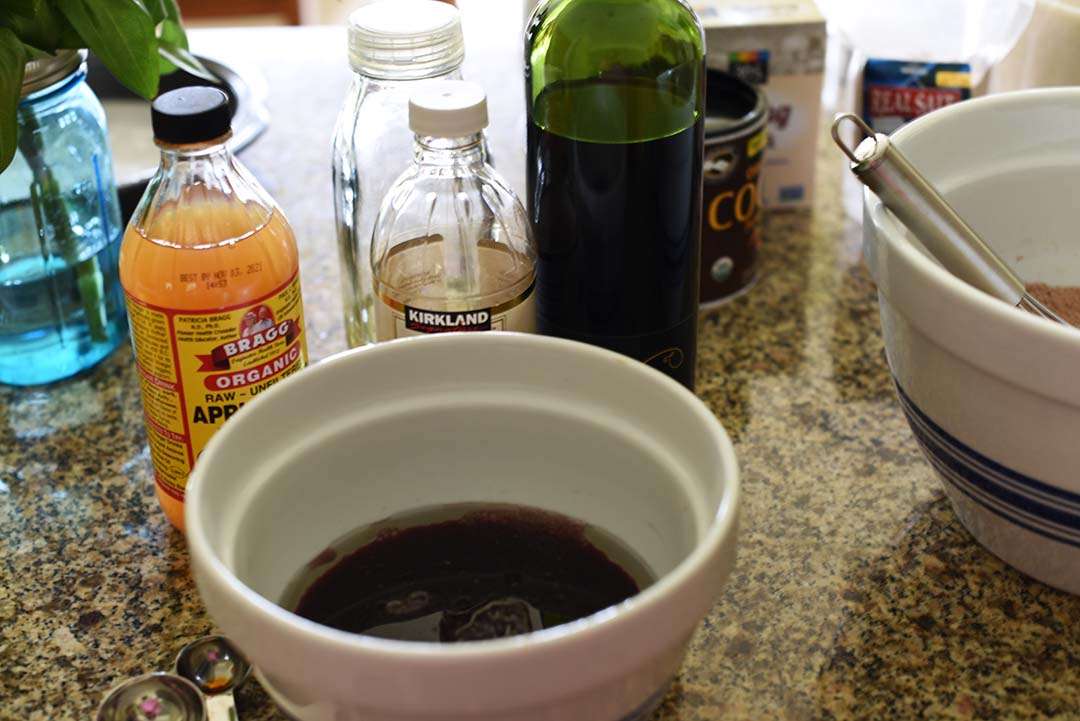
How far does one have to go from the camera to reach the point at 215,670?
675 millimetres

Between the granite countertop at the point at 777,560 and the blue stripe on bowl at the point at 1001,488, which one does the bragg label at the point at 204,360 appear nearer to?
the granite countertop at the point at 777,560

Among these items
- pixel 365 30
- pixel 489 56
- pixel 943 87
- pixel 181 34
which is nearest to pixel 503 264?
pixel 365 30

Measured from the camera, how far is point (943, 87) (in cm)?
107

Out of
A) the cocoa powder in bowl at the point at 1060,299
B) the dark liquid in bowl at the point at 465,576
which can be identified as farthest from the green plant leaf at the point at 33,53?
the cocoa powder in bowl at the point at 1060,299

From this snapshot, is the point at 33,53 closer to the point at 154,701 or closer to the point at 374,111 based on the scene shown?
the point at 374,111

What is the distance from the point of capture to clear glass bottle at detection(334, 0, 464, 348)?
77 centimetres

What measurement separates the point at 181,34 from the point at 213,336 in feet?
0.92

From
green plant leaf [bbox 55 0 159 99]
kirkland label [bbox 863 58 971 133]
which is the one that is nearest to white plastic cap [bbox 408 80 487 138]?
green plant leaf [bbox 55 0 159 99]

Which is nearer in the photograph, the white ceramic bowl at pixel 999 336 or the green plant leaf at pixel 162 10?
the white ceramic bowl at pixel 999 336

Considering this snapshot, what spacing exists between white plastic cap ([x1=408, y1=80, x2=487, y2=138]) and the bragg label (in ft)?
0.37

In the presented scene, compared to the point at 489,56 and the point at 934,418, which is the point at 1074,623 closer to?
the point at 934,418

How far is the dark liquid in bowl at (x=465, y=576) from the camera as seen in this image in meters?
0.60

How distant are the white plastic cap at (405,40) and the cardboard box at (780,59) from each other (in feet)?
0.90

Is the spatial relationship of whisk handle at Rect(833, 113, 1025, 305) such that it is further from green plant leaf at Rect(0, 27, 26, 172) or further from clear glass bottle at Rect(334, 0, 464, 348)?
green plant leaf at Rect(0, 27, 26, 172)
